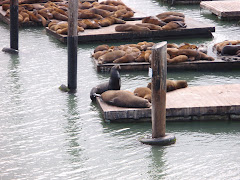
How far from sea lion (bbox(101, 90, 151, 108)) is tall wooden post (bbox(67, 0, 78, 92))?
1574mm

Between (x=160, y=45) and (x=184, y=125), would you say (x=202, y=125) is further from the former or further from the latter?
(x=160, y=45)

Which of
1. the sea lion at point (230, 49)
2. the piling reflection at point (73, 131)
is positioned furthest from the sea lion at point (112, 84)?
the sea lion at point (230, 49)

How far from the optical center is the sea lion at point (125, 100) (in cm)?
850

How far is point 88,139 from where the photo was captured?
26.3 ft

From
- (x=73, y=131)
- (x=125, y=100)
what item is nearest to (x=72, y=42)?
(x=125, y=100)

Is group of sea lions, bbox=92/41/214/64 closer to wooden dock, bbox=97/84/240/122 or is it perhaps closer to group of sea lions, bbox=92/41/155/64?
group of sea lions, bbox=92/41/155/64

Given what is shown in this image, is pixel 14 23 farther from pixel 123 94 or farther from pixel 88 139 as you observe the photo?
pixel 88 139

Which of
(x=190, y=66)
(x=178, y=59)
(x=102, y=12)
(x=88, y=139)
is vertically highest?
(x=102, y=12)

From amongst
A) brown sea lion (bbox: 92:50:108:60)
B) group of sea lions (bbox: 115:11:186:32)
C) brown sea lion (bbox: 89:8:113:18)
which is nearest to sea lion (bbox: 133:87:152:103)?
brown sea lion (bbox: 92:50:108:60)

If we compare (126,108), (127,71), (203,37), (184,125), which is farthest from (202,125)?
(203,37)

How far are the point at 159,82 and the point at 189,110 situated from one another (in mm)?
1463

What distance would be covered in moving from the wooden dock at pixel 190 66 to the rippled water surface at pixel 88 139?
0.19m

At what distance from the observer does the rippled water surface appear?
6934mm

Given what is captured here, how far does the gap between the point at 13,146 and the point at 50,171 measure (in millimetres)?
1087
